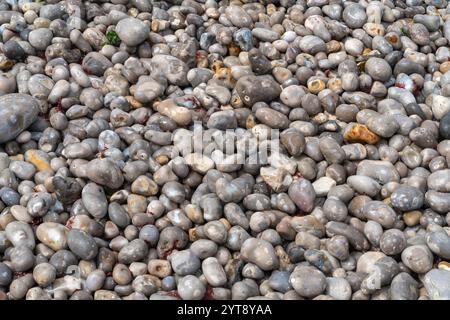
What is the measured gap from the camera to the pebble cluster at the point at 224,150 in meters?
2.68

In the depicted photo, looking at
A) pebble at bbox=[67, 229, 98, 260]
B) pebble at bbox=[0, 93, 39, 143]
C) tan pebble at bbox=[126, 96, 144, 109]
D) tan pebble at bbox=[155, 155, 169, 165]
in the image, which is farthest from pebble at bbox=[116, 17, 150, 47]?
pebble at bbox=[67, 229, 98, 260]

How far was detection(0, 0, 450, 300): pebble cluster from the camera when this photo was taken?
268 centimetres

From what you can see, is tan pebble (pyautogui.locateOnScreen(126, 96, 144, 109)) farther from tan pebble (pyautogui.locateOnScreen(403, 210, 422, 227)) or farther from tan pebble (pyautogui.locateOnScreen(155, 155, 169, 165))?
tan pebble (pyautogui.locateOnScreen(403, 210, 422, 227))

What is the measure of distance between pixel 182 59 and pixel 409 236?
5.77 ft

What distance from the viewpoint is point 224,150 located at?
316cm

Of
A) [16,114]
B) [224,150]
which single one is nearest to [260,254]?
[224,150]

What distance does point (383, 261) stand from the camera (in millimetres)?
2645

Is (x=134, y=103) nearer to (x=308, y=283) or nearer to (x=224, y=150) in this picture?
(x=224, y=150)

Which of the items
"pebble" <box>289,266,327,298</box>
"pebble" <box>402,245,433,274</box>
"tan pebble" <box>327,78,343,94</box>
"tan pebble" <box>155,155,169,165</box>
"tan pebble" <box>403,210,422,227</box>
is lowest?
"tan pebble" <box>155,155,169,165</box>

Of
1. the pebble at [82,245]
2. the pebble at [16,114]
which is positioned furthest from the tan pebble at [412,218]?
the pebble at [16,114]

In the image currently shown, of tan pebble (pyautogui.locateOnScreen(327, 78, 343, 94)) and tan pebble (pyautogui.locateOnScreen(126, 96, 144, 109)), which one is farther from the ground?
tan pebble (pyautogui.locateOnScreen(327, 78, 343, 94))

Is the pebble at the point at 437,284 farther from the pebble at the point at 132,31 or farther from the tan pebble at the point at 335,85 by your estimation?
the pebble at the point at 132,31

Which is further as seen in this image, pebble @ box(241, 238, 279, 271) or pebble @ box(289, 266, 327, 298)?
pebble @ box(241, 238, 279, 271)

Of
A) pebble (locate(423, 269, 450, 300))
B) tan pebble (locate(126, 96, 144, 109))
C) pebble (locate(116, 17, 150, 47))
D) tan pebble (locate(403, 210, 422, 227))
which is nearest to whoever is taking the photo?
pebble (locate(423, 269, 450, 300))
